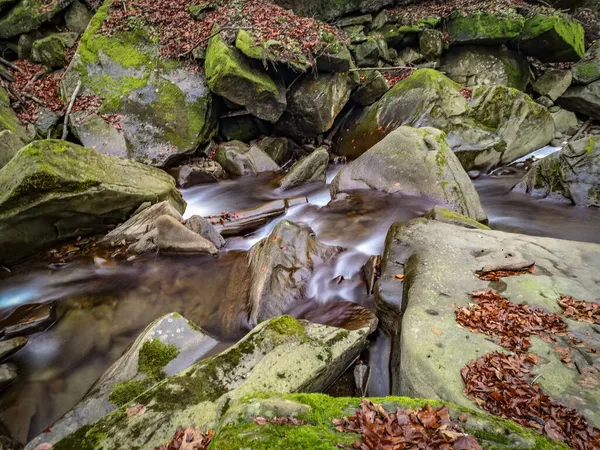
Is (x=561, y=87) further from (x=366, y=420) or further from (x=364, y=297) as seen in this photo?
(x=366, y=420)

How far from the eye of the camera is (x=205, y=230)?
7500mm

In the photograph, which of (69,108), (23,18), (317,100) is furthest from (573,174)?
(23,18)

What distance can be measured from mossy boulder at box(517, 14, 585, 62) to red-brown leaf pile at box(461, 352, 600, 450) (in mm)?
16787

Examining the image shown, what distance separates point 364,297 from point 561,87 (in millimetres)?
16807

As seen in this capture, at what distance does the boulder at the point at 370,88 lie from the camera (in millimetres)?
13461

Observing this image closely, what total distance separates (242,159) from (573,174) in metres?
9.74

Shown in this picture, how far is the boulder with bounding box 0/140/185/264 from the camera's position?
630 cm

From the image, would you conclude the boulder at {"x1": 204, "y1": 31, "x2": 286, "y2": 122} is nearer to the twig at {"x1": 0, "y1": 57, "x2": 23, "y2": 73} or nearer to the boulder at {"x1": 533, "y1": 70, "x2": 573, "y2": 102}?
the twig at {"x1": 0, "y1": 57, "x2": 23, "y2": 73}

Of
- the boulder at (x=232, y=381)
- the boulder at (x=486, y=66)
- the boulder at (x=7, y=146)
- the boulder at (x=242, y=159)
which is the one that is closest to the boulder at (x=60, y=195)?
the boulder at (x=7, y=146)

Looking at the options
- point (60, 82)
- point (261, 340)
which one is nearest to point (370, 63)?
point (60, 82)

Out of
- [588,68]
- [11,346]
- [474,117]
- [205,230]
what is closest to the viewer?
[11,346]

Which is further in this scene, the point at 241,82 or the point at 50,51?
the point at 50,51

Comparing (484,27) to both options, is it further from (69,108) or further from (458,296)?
(69,108)

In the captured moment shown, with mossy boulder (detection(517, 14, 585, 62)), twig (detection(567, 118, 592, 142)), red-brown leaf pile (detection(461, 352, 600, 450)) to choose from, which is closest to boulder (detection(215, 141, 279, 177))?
red-brown leaf pile (detection(461, 352, 600, 450))
